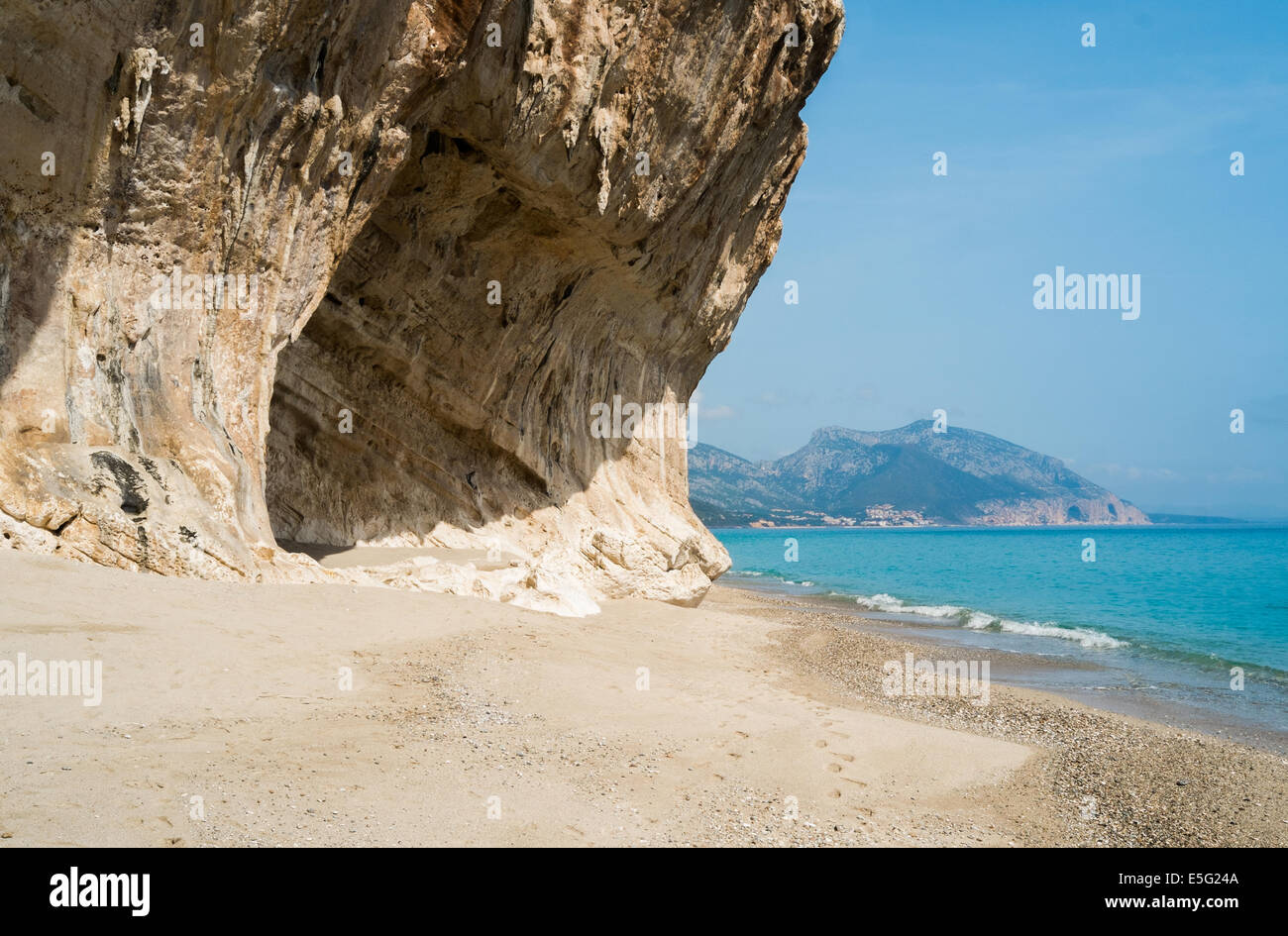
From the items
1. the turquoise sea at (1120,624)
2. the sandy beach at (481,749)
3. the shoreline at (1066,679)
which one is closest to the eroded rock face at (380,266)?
the sandy beach at (481,749)

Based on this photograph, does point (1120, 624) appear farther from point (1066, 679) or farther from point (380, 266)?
point (380, 266)

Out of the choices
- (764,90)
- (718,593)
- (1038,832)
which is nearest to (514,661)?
(1038,832)

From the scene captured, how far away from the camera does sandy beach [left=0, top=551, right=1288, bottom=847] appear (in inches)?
174

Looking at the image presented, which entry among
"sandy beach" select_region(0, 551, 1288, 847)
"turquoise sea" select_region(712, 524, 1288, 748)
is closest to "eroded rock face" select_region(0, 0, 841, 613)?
"sandy beach" select_region(0, 551, 1288, 847)

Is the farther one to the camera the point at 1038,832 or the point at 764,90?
the point at 764,90

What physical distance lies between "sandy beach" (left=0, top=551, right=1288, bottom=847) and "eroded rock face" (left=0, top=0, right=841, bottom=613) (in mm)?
1723

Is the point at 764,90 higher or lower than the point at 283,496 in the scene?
higher

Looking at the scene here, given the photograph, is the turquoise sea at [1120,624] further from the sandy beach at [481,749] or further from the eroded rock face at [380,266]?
the eroded rock face at [380,266]

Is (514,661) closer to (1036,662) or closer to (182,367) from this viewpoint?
(182,367)

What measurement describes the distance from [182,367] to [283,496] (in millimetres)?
6147

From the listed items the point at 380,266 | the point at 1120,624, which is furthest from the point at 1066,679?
the point at 380,266

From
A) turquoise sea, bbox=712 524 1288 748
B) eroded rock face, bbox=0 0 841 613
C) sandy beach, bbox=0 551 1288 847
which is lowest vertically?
turquoise sea, bbox=712 524 1288 748

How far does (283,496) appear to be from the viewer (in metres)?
15.7

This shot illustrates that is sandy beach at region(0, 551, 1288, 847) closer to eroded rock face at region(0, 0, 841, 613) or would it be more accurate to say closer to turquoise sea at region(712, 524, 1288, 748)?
eroded rock face at region(0, 0, 841, 613)
